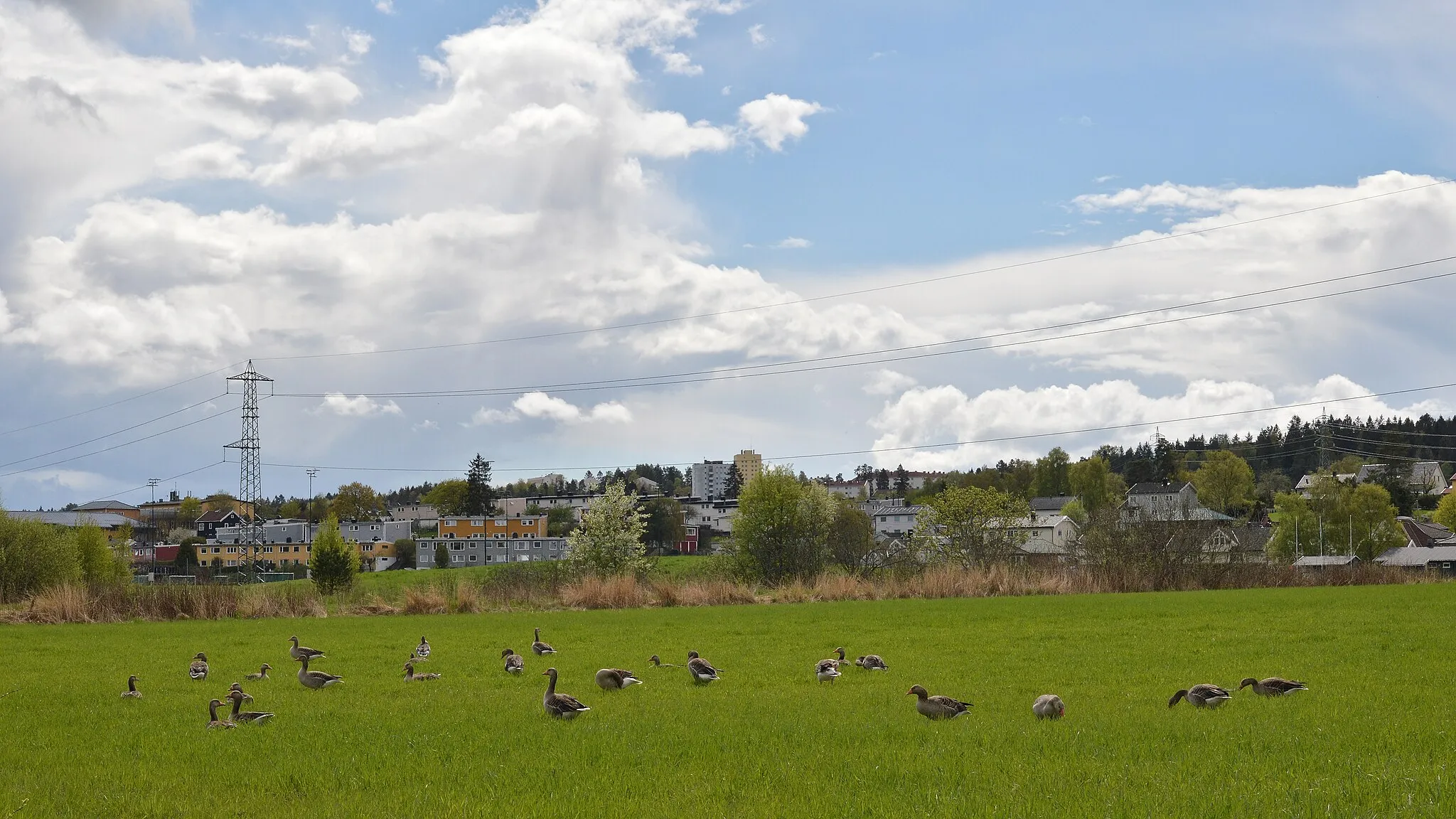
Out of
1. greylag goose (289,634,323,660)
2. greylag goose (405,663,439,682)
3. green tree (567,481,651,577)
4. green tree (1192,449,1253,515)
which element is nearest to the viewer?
greylag goose (405,663,439,682)

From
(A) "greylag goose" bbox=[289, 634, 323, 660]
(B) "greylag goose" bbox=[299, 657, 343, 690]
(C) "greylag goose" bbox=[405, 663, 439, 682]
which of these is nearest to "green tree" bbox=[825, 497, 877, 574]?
(A) "greylag goose" bbox=[289, 634, 323, 660]

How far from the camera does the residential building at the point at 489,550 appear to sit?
161 metres

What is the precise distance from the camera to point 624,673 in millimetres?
16016

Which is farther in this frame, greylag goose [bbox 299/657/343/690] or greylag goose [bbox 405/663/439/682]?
greylag goose [bbox 405/663/439/682]

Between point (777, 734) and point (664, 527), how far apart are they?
488ft

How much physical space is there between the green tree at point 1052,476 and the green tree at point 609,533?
113 metres

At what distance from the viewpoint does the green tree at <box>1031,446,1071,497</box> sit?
616 ft

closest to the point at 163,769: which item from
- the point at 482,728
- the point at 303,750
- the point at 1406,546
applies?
the point at 303,750

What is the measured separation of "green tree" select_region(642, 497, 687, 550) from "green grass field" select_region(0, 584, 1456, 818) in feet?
441

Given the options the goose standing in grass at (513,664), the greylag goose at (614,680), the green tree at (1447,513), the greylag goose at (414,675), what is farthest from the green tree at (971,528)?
the green tree at (1447,513)

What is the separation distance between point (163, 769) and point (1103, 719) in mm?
9623

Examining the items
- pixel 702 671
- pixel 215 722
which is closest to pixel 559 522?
pixel 702 671

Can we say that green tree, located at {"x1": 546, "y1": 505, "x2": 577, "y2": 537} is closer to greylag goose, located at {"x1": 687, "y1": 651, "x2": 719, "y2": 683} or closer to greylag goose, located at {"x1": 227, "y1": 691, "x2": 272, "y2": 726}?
greylag goose, located at {"x1": 687, "y1": 651, "x2": 719, "y2": 683}

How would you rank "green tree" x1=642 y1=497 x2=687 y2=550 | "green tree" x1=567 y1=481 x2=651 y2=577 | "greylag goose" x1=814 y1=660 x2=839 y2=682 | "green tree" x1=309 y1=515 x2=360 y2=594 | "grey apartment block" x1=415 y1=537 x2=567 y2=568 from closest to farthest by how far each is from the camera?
"greylag goose" x1=814 y1=660 x2=839 y2=682, "green tree" x1=309 y1=515 x2=360 y2=594, "green tree" x1=567 y1=481 x2=651 y2=577, "green tree" x1=642 y1=497 x2=687 y2=550, "grey apartment block" x1=415 y1=537 x2=567 y2=568
